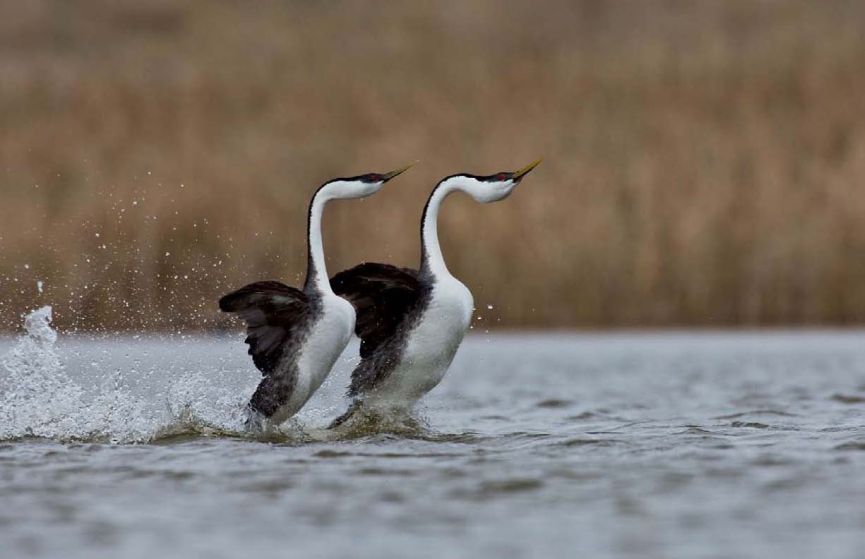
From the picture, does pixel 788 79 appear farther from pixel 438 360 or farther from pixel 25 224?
pixel 438 360

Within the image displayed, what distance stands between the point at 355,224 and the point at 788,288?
523 centimetres

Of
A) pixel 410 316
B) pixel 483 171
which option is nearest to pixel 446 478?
pixel 410 316

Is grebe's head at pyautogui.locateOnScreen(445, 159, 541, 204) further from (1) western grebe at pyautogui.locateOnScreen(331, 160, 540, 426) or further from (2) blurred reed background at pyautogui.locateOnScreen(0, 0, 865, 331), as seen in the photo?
(2) blurred reed background at pyautogui.locateOnScreen(0, 0, 865, 331)

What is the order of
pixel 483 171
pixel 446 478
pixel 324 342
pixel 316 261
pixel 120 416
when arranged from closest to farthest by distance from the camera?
pixel 446 478 → pixel 324 342 → pixel 316 261 → pixel 120 416 → pixel 483 171

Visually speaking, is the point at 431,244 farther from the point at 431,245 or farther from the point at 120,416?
the point at 120,416

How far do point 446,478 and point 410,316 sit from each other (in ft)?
7.49

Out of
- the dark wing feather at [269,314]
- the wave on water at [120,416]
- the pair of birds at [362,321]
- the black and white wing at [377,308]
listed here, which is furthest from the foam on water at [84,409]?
the black and white wing at [377,308]

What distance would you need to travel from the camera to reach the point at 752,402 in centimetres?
1344

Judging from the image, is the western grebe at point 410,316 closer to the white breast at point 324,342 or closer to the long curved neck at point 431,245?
the long curved neck at point 431,245

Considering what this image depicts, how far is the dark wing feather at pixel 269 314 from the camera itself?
1030 cm

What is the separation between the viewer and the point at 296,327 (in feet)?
33.9

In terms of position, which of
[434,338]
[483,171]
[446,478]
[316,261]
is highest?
[483,171]

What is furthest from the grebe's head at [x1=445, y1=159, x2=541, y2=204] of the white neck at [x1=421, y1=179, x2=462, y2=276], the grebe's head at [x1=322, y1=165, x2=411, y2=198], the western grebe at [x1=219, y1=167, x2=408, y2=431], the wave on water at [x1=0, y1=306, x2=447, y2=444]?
the wave on water at [x1=0, y1=306, x2=447, y2=444]

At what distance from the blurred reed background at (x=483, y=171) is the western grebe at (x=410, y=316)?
28.6 ft
